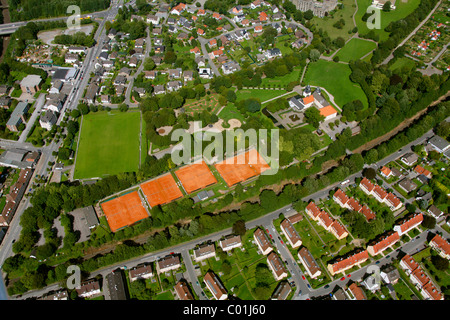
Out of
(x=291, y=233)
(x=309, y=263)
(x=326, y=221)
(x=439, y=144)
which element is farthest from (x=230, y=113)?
(x=439, y=144)

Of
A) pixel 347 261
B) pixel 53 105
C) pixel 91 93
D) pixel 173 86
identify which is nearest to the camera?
pixel 347 261

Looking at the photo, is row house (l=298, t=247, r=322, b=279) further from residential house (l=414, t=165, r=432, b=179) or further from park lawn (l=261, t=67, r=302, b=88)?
park lawn (l=261, t=67, r=302, b=88)

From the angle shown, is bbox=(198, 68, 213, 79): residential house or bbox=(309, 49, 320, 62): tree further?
bbox=(309, 49, 320, 62): tree

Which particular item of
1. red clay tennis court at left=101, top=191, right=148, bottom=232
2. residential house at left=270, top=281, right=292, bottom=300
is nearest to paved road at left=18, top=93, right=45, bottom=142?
red clay tennis court at left=101, top=191, right=148, bottom=232

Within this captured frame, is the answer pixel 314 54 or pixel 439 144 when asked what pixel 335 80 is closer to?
pixel 314 54

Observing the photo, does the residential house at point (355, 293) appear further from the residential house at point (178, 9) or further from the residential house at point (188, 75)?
the residential house at point (178, 9)

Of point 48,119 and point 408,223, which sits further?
point 48,119

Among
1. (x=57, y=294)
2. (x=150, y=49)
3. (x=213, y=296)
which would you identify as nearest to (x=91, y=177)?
(x=57, y=294)
